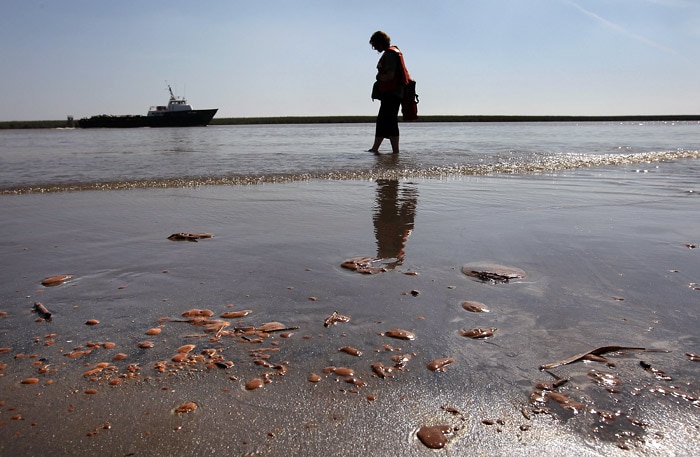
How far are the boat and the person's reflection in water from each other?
170 ft

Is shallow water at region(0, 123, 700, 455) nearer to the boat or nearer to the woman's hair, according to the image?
the woman's hair

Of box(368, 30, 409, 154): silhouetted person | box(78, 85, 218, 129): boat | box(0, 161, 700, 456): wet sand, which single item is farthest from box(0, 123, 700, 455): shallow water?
box(78, 85, 218, 129): boat

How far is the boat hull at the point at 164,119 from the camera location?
174ft

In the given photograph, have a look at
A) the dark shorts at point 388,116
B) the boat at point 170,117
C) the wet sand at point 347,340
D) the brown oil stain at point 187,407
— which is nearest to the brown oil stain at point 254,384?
the wet sand at point 347,340

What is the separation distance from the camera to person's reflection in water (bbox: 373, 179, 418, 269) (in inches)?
113

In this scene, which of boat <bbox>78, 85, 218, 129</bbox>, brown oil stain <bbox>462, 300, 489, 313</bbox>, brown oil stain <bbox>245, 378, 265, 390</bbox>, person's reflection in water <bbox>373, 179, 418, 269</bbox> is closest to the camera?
brown oil stain <bbox>245, 378, 265, 390</bbox>

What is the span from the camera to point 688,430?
1.25 meters

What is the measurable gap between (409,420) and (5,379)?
3.73 feet

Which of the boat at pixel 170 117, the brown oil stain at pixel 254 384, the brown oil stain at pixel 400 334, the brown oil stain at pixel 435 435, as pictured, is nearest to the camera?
the brown oil stain at pixel 435 435

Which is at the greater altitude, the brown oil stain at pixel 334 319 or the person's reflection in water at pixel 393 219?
the person's reflection in water at pixel 393 219

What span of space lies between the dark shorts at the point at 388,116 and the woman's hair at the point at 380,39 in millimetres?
843

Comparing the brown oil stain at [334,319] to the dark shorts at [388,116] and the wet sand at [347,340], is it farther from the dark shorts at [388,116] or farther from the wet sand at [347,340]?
the dark shorts at [388,116]

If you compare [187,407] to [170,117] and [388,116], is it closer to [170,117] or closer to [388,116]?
[388,116]

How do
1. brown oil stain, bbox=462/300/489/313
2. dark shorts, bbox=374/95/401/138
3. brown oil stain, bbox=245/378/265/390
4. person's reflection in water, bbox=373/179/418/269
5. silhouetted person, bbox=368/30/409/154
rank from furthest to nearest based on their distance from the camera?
1. dark shorts, bbox=374/95/401/138
2. silhouetted person, bbox=368/30/409/154
3. person's reflection in water, bbox=373/179/418/269
4. brown oil stain, bbox=462/300/489/313
5. brown oil stain, bbox=245/378/265/390
